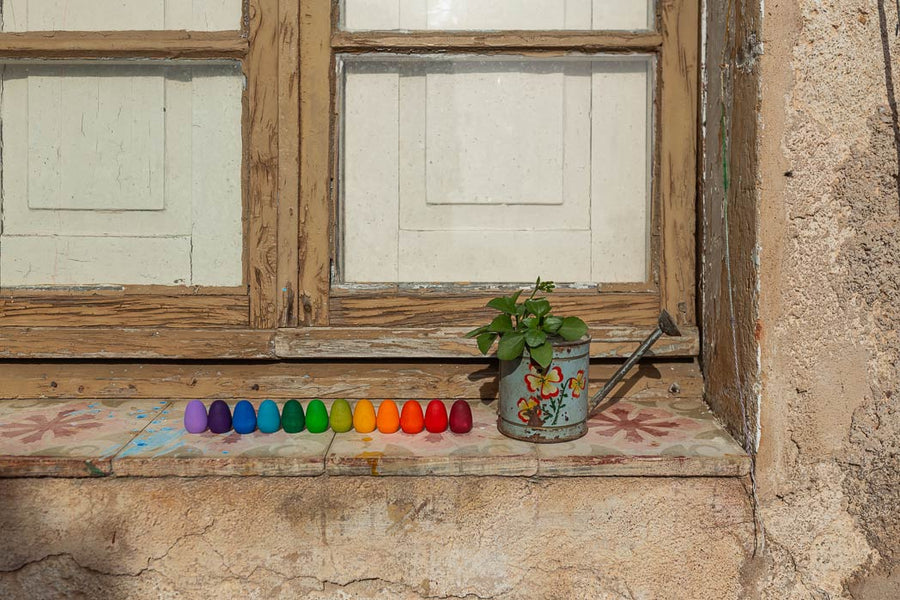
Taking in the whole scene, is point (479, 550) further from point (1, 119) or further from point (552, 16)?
point (1, 119)

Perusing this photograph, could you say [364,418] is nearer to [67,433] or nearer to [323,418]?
[323,418]

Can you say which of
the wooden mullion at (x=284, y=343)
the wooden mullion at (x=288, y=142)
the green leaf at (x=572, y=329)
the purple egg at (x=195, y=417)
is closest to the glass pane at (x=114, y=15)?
the wooden mullion at (x=288, y=142)

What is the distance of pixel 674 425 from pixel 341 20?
4.88 ft

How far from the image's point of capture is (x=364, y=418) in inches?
87.2

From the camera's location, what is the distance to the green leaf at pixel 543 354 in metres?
2.02

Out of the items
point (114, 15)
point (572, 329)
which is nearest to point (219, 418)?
point (572, 329)

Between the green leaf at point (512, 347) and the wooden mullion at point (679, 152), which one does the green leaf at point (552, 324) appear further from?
the wooden mullion at point (679, 152)

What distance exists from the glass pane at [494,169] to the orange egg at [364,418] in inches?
17.1

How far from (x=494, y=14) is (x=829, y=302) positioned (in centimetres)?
123

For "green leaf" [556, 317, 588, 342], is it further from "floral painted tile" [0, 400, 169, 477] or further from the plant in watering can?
"floral painted tile" [0, 400, 169, 477]

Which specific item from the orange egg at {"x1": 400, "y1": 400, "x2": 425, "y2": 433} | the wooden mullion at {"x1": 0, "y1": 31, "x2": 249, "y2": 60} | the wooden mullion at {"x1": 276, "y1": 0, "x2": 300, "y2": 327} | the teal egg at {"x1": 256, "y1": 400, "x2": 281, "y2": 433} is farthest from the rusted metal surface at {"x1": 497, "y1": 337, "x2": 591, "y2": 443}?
the wooden mullion at {"x1": 0, "y1": 31, "x2": 249, "y2": 60}

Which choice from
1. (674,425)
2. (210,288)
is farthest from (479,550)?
(210,288)

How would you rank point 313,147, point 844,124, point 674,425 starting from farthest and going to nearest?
1. point 313,147
2. point 674,425
3. point 844,124

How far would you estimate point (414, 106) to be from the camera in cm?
246
